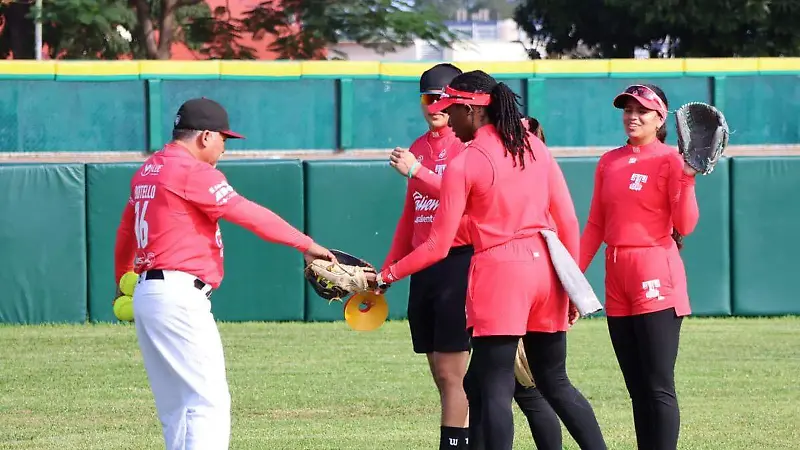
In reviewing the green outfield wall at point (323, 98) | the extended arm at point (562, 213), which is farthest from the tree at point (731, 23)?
the extended arm at point (562, 213)

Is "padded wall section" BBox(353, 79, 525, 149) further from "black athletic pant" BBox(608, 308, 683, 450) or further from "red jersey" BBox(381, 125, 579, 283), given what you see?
"red jersey" BBox(381, 125, 579, 283)

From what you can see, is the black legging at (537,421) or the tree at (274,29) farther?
the tree at (274,29)

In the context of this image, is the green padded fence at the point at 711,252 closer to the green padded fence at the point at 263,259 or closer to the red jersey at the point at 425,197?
the green padded fence at the point at 263,259

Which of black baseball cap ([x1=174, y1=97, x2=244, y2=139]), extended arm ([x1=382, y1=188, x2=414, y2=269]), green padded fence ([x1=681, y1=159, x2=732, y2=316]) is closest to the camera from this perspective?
black baseball cap ([x1=174, y1=97, x2=244, y2=139])

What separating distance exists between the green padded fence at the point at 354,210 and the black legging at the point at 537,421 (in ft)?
25.0

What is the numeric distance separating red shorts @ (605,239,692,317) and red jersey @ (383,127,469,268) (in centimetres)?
80

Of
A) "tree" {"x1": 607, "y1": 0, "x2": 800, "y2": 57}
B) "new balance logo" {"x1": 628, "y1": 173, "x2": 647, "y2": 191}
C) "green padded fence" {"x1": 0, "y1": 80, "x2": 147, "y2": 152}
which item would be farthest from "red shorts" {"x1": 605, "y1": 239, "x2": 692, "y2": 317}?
"tree" {"x1": 607, "y1": 0, "x2": 800, "y2": 57}

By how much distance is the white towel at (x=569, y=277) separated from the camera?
232 inches

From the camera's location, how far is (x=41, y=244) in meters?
13.4

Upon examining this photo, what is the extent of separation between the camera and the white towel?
5.90 metres

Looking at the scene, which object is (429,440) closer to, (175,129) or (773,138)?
(175,129)

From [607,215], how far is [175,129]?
7.11 feet

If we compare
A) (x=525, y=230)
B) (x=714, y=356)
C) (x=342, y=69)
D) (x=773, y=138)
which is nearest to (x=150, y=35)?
(x=342, y=69)

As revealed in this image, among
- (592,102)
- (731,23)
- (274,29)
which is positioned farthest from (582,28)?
(592,102)
